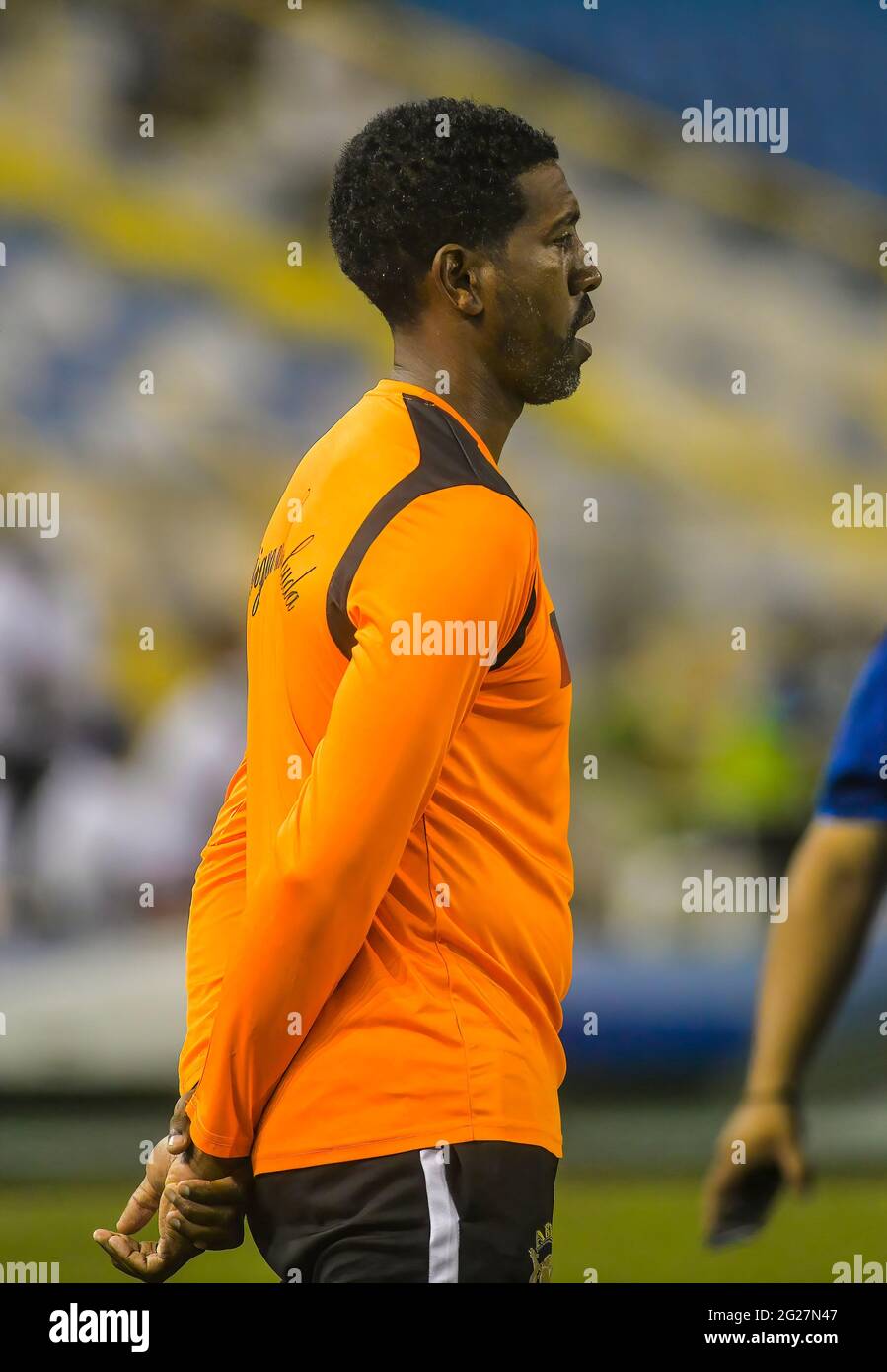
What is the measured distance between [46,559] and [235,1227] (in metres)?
4.01

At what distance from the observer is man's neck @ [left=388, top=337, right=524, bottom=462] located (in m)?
1.49

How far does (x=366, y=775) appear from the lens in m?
1.25

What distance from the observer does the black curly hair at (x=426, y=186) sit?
1.47 meters

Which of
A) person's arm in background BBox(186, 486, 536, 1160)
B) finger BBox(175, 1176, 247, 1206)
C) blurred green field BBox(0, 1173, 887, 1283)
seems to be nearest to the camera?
person's arm in background BBox(186, 486, 536, 1160)

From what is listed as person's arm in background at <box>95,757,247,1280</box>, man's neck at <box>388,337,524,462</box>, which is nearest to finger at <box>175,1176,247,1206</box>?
person's arm in background at <box>95,757,247,1280</box>

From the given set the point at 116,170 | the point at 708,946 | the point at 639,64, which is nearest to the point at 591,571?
the point at 708,946

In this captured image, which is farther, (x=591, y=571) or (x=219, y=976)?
(x=591, y=571)

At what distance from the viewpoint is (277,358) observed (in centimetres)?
536

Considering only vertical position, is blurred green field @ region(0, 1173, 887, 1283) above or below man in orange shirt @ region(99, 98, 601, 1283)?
below

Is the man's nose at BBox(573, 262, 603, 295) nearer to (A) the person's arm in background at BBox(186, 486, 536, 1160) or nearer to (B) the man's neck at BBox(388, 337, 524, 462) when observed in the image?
(B) the man's neck at BBox(388, 337, 524, 462)

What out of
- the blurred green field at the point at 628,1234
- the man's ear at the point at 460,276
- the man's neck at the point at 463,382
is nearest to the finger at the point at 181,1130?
the man's neck at the point at 463,382

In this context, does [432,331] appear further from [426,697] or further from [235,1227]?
[235,1227]

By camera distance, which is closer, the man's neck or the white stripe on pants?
the white stripe on pants

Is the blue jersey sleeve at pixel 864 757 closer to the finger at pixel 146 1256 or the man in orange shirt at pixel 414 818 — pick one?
the man in orange shirt at pixel 414 818
